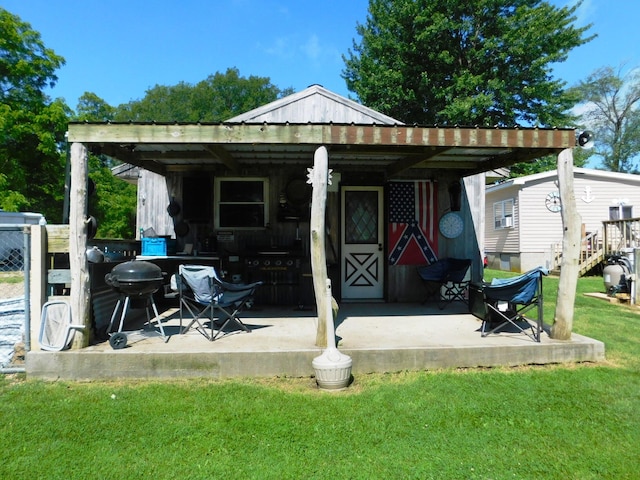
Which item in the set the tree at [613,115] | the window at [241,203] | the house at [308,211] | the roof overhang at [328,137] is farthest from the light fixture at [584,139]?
the tree at [613,115]

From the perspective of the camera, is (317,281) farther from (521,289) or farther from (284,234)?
(284,234)

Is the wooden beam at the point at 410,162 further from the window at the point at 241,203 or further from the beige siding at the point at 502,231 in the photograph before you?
the beige siding at the point at 502,231

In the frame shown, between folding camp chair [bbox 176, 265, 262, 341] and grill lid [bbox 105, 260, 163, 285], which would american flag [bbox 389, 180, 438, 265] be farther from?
grill lid [bbox 105, 260, 163, 285]

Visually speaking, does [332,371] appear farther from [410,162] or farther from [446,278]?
[446,278]

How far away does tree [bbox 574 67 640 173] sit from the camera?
3058 centimetres

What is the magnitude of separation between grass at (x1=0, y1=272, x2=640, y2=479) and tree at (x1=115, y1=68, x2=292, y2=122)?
3565 cm

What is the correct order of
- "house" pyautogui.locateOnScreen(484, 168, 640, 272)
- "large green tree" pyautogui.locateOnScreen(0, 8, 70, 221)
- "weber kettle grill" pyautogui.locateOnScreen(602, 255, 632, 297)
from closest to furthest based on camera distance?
1. "weber kettle grill" pyautogui.locateOnScreen(602, 255, 632, 297)
2. "house" pyautogui.locateOnScreen(484, 168, 640, 272)
3. "large green tree" pyautogui.locateOnScreen(0, 8, 70, 221)

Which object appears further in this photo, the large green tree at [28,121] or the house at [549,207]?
the large green tree at [28,121]

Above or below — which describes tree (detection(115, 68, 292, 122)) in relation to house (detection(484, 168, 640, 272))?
above

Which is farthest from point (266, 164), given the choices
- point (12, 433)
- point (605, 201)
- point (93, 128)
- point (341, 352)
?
point (605, 201)

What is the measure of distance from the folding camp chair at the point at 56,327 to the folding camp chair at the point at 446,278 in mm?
4665

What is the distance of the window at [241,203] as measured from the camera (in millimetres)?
7062

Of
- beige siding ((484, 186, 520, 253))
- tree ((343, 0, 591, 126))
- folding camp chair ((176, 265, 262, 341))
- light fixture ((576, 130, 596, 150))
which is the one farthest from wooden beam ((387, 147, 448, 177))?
tree ((343, 0, 591, 126))

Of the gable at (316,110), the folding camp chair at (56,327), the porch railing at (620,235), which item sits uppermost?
the gable at (316,110)
